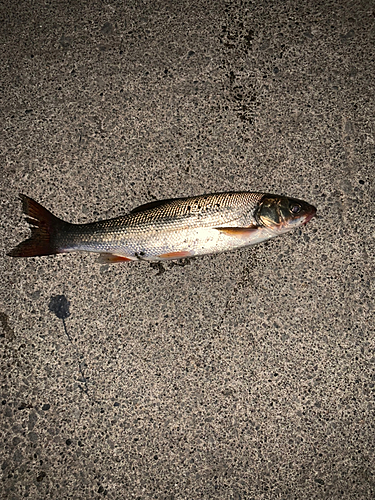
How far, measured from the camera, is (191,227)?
2.82 meters

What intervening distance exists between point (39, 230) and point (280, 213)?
6.25 ft

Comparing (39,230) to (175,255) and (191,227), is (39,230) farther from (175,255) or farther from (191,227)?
(191,227)

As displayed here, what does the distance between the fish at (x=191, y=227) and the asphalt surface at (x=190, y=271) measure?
34 centimetres

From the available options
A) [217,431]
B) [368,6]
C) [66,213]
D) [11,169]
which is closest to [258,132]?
[368,6]

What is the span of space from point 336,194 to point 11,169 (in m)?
2.88

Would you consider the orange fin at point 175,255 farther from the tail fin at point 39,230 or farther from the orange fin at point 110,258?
the tail fin at point 39,230

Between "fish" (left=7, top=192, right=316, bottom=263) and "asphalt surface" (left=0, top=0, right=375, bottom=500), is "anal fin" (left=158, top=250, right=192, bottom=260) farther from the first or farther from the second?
"asphalt surface" (left=0, top=0, right=375, bottom=500)

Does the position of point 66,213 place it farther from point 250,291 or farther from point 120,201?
point 250,291

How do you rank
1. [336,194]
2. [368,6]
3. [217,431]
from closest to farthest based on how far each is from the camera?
[217,431], [336,194], [368,6]

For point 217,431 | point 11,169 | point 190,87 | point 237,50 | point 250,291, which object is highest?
point 237,50

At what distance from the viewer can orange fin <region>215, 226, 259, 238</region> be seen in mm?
2785

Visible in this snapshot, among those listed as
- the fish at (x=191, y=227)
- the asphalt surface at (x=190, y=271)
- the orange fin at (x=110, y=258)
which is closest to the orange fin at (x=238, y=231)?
the fish at (x=191, y=227)

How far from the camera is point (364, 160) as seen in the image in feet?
10.8

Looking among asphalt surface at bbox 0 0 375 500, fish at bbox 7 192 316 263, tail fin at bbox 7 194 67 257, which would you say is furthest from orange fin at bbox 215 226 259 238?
tail fin at bbox 7 194 67 257
